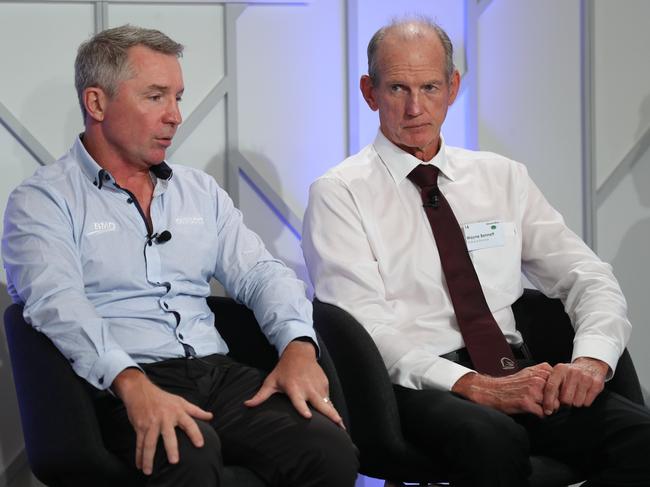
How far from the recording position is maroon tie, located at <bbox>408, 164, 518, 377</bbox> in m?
2.81

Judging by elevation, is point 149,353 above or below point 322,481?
above

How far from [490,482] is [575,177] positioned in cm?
186

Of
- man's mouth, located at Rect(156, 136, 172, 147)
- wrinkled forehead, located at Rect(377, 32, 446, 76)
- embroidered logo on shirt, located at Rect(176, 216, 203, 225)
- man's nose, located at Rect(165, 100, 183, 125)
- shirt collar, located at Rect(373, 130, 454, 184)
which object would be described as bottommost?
embroidered logo on shirt, located at Rect(176, 216, 203, 225)

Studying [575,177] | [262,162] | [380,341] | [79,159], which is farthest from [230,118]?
[575,177]

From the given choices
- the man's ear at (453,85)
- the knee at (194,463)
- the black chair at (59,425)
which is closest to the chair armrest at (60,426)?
the black chair at (59,425)

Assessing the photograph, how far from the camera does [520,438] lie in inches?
→ 94.9

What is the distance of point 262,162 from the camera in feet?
11.7

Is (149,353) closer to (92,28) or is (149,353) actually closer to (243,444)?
(243,444)

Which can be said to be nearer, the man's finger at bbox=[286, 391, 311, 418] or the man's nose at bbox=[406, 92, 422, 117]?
the man's finger at bbox=[286, 391, 311, 418]

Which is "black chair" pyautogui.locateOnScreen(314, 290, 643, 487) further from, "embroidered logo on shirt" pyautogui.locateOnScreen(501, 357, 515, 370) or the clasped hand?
"embroidered logo on shirt" pyautogui.locateOnScreen(501, 357, 515, 370)

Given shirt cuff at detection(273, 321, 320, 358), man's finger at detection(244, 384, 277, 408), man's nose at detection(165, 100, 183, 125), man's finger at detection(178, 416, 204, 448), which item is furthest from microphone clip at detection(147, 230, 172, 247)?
man's finger at detection(178, 416, 204, 448)

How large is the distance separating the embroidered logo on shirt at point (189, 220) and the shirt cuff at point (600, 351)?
1115 mm

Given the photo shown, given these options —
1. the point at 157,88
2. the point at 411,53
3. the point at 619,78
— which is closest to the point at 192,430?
the point at 157,88

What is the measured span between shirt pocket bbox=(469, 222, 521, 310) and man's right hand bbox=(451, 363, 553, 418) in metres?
0.41
